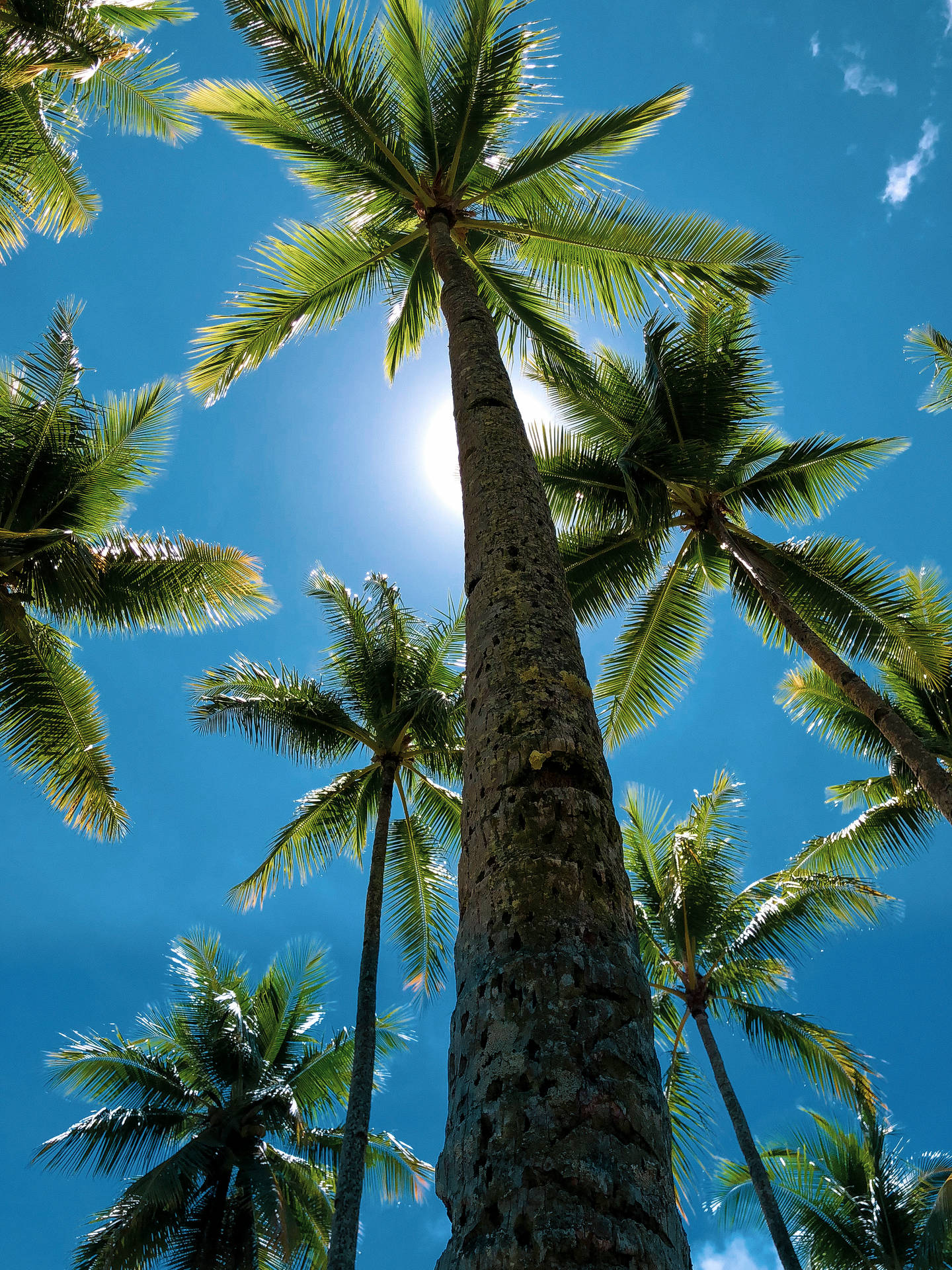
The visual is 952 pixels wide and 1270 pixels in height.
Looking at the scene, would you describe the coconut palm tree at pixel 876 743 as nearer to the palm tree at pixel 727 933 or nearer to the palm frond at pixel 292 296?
the palm tree at pixel 727 933

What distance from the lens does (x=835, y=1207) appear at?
15.6 m

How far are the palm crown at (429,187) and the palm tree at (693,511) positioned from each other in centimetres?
118

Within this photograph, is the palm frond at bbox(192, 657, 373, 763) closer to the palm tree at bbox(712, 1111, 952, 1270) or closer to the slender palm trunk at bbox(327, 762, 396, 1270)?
the slender palm trunk at bbox(327, 762, 396, 1270)

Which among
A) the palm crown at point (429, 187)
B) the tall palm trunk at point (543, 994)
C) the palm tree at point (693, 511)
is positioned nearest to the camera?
the tall palm trunk at point (543, 994)

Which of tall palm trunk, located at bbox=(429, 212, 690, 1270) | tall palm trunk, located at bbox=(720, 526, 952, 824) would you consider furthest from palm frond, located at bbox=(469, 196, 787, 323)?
tall palm trunk, located at bbox=(429, 212, 690, 1270)

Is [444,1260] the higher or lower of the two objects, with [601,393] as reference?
lower

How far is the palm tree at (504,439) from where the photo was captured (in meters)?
1.55

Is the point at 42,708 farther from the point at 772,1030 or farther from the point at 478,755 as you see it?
the point at 772,1030

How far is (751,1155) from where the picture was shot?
1200cm

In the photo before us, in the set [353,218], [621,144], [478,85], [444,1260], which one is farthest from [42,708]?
[444,1260]

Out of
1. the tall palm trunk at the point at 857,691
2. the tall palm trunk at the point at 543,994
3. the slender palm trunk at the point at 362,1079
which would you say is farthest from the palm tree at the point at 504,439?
the slender palm trunk at the point at 362,1079

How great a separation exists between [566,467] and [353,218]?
415 cm

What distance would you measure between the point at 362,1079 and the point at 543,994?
9366 millimetres

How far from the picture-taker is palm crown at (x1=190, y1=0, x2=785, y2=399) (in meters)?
7.52
